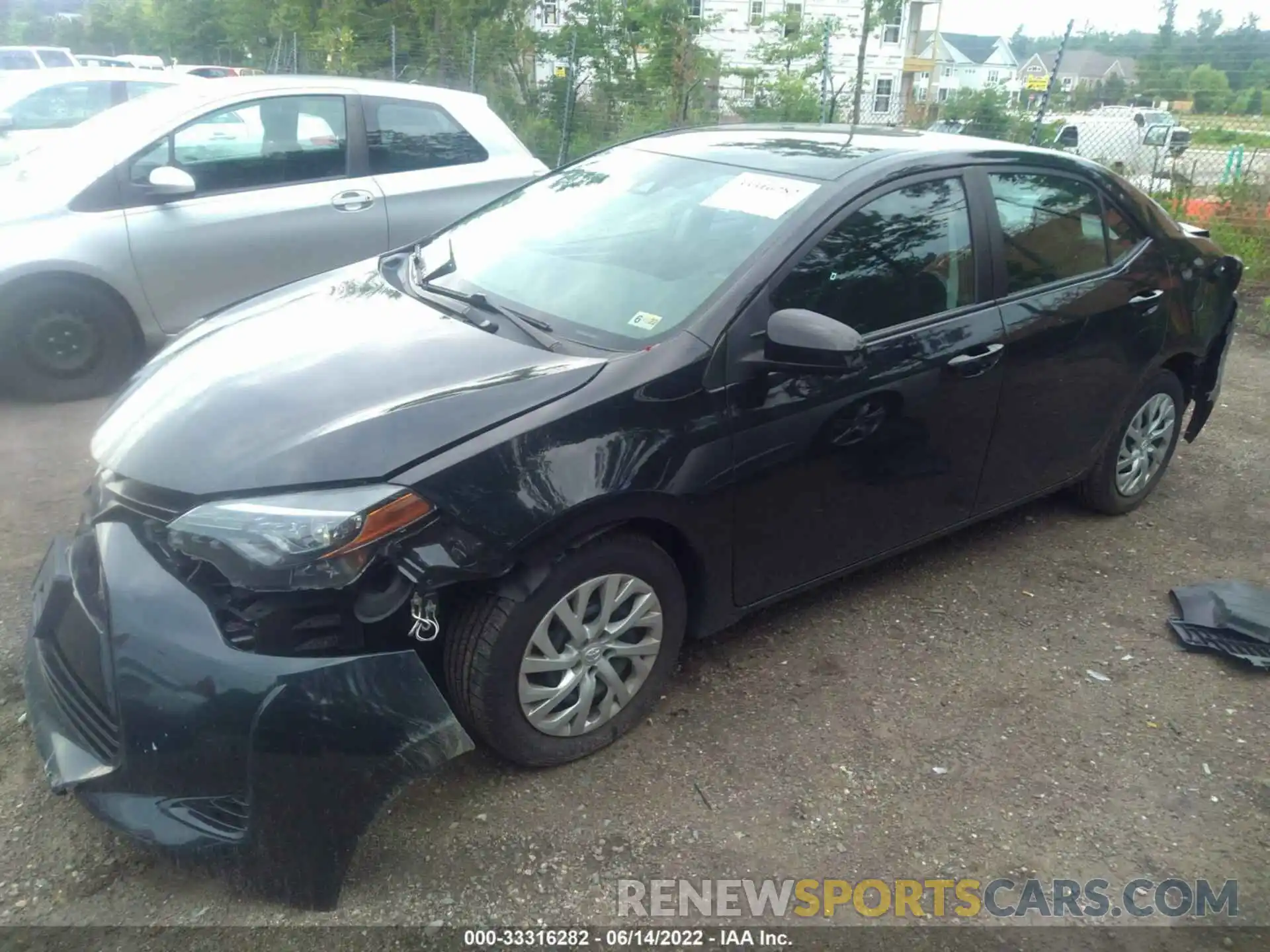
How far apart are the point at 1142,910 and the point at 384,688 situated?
1.97 metres

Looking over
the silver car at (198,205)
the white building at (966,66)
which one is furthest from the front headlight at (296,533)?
the white building at (966,66)

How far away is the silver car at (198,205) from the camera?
524 centimetres

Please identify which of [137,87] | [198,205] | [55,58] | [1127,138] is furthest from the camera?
[55,58]

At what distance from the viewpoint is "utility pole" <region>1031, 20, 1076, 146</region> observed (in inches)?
392

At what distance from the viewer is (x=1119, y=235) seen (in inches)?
167

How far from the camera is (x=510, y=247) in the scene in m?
3.58

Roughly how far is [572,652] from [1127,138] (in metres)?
11.2

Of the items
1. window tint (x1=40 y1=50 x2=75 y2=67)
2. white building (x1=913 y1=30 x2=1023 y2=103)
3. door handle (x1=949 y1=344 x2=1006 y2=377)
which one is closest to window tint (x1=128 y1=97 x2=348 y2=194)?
door handle (x1=949 y1=344 x2=1006 y2=377)

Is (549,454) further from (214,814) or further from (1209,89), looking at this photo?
(1209,89)

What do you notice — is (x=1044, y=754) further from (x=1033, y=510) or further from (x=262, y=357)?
(x=262, y=357)

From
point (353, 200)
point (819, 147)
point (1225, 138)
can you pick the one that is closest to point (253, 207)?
point (353, 200)

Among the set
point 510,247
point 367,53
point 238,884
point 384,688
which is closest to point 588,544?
point 384,688

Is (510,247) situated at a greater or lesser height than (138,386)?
greater

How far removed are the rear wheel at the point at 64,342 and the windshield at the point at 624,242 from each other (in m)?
2.55
